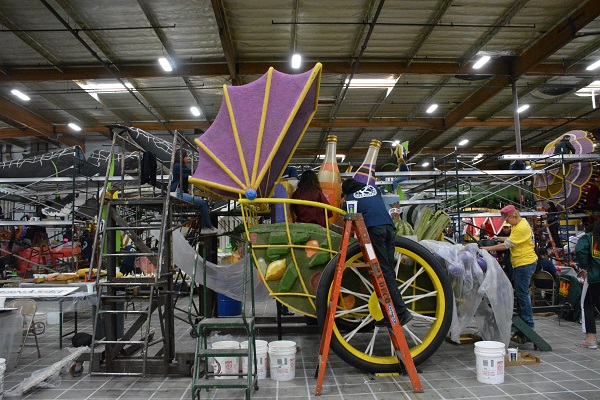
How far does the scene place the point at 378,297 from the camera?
418 cm

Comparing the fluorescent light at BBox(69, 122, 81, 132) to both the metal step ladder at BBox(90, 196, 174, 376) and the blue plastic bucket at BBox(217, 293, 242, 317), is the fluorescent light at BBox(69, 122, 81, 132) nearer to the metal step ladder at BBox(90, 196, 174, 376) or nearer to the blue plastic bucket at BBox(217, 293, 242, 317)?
the blue plastic bucket at BBox(217, 293, 242, 317)

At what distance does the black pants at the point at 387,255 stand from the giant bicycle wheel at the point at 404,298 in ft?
0.67

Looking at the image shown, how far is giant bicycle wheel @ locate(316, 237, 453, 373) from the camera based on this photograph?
4.35 m

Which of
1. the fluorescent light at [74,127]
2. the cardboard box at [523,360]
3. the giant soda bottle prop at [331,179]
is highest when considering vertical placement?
the fluorescent light at [74,127]

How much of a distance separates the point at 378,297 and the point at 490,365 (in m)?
1.23

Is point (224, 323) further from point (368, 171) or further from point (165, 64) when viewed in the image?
point (165, 64)

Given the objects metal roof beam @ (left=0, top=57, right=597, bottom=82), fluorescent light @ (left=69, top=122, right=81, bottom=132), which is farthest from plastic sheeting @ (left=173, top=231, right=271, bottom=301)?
fluorescent light @ (left=69, top=122, right=81, bottom=132)

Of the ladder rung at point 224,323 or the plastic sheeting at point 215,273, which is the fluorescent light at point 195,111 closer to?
the plastic sheeting at point 215,273

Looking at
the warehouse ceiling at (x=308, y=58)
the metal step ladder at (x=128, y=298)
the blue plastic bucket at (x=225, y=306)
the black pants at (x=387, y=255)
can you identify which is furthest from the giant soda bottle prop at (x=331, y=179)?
the warehouse ceiling at (x=308, y=58)

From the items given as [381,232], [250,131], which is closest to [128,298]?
[250,131]

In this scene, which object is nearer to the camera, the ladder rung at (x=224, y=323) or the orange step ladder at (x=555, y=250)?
the ladder rung at (x=224, y=323)

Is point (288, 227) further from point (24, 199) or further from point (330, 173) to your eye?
point (24, 199)

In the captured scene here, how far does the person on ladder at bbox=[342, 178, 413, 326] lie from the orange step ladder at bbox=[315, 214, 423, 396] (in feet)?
0.46

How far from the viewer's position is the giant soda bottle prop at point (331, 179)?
→ 564 cm
